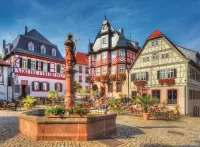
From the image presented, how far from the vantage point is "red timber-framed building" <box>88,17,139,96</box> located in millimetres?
30812

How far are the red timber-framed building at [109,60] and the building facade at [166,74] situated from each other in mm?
4055

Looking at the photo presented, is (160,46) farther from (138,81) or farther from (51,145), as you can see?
(51,145)

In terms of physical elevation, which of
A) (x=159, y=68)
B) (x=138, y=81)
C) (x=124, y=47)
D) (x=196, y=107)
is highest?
(x=124, y=47)

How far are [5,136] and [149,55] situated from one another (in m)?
21.0

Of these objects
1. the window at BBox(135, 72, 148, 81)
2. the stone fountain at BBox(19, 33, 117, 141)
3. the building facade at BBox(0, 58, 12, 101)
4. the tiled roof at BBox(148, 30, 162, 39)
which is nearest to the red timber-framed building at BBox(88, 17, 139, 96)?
the window at BBox(135, 72, 148, 81)

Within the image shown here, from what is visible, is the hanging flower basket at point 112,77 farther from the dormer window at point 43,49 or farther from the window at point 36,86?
the dormer window at point 43,49

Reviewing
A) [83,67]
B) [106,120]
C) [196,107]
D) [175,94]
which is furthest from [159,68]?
[83,67]

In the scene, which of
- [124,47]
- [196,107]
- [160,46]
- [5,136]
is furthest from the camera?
[124,47]

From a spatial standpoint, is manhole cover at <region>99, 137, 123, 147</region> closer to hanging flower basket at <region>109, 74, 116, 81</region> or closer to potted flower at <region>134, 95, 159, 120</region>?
potted flower at <region>134, 95, 159, 120</region>

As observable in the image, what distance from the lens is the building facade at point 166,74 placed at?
21016 millimetres

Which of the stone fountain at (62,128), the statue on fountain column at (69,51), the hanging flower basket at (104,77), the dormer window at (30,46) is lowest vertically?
the stone fountain at (62,128)

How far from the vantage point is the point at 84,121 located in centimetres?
665

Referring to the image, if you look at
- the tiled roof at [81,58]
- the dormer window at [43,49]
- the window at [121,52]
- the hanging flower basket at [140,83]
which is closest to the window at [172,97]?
the hanging flower basket at [140,83]

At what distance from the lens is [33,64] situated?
2925 cm
